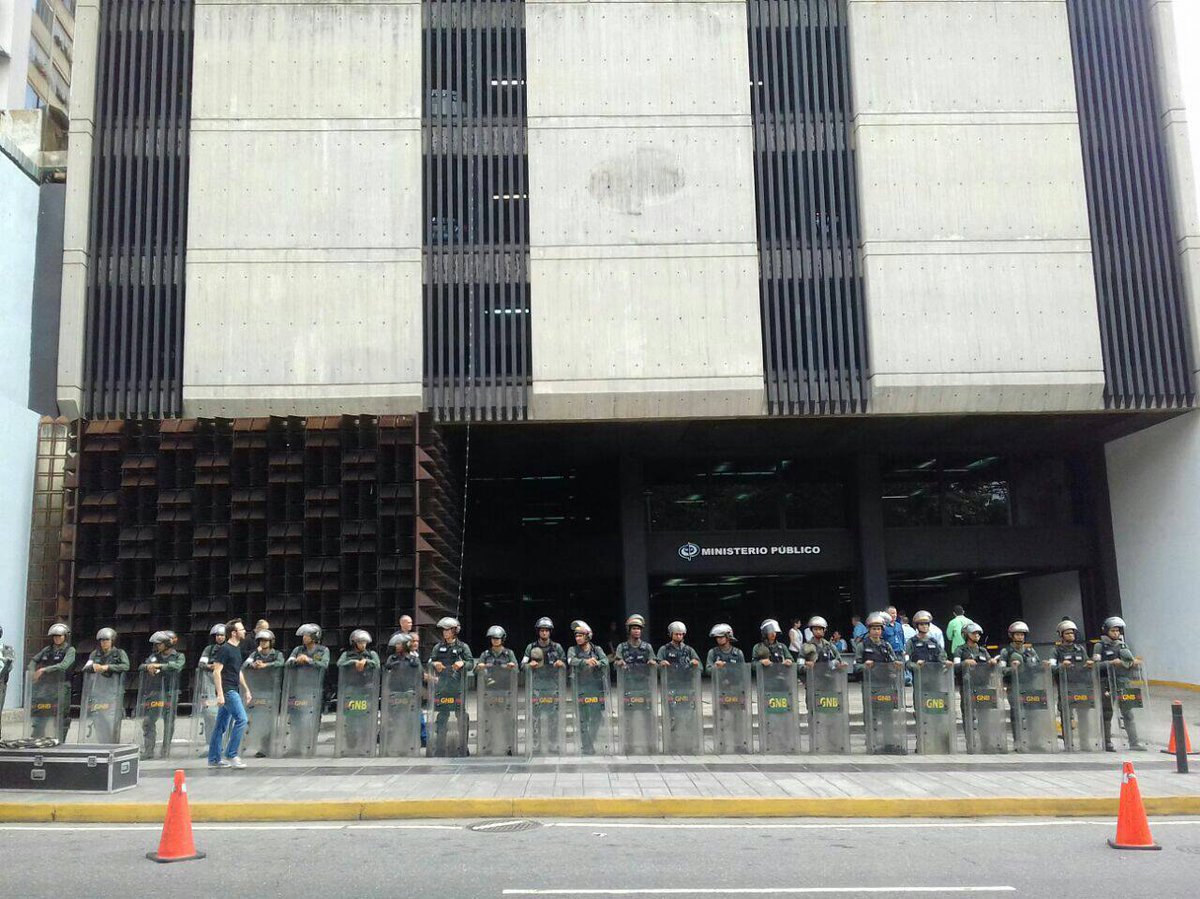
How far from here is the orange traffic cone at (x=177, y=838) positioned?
813 cm

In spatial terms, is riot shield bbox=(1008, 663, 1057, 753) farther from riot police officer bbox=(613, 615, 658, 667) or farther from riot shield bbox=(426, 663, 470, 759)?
riot shield bbox=(426, 663, 470, 759)

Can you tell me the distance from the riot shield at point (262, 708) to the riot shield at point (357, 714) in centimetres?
89

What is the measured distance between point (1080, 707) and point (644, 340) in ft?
40.2

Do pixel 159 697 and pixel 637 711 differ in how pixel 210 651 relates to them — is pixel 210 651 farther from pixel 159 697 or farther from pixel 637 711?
pixel 637 711

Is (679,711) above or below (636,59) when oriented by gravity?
below

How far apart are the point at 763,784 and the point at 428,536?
1262cm

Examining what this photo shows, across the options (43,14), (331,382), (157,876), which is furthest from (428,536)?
(43,14)

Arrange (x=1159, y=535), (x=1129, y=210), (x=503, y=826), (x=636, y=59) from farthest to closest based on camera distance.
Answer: (x=1159, y=535)
(x=636, y=59)
(x=1129, y=210)
(x=503, y=826)

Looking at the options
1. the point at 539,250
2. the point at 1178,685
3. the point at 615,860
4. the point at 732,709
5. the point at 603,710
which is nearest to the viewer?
the point at 615,860

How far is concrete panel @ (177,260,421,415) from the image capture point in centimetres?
2320

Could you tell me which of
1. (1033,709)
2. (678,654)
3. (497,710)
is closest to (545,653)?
(497,710)

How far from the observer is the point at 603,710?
14.2 metres

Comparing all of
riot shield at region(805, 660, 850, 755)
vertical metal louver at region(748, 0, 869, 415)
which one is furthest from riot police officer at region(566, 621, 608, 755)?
vertical metal louver at region(748, 0, 869, 415)

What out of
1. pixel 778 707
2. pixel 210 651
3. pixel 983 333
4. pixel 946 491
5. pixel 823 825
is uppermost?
pixel 983 333
